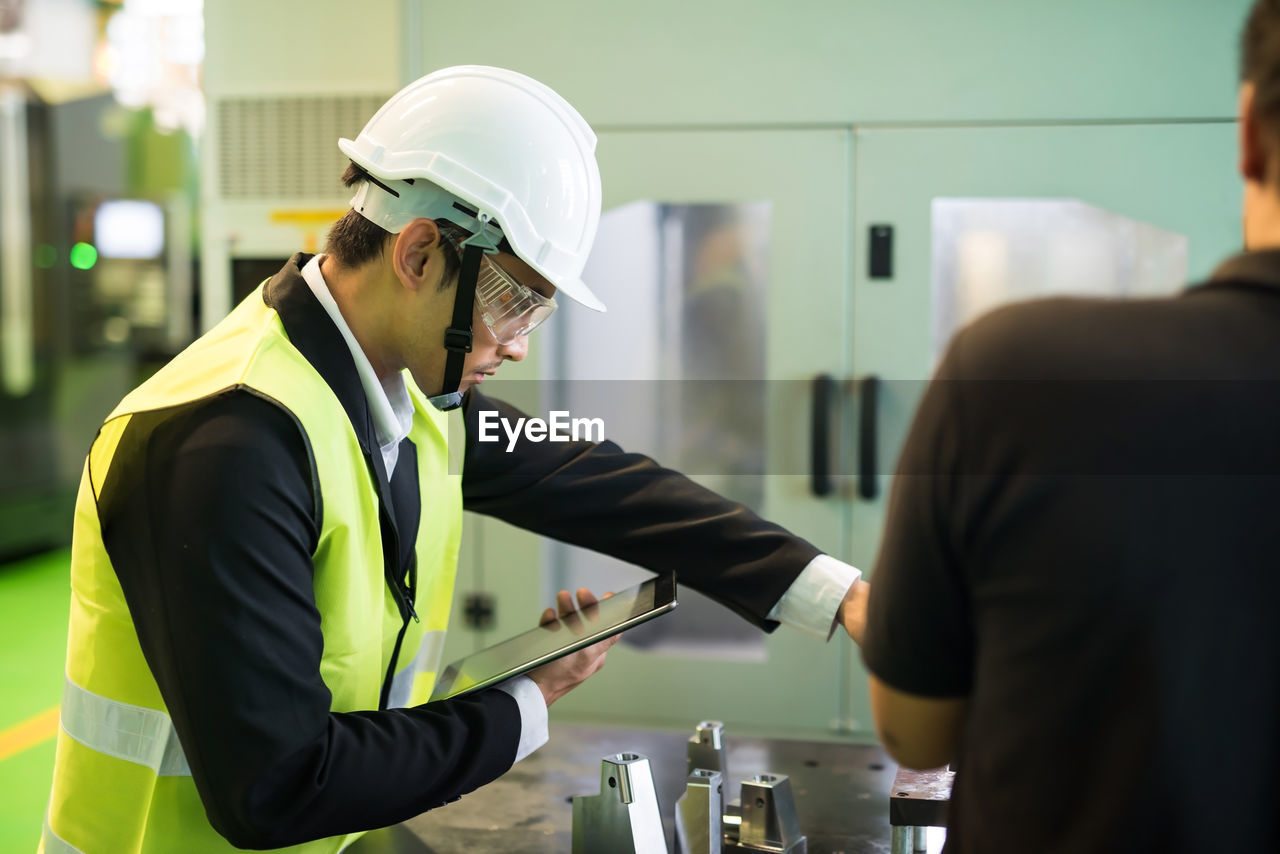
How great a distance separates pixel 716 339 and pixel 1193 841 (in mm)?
2132

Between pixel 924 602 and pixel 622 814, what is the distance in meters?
0.52

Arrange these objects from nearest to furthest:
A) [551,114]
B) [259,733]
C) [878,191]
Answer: [259,733], [551,114], [878,191]

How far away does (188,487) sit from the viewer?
3.06 ft

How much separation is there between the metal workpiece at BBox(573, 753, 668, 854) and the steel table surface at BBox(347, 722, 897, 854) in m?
0.11

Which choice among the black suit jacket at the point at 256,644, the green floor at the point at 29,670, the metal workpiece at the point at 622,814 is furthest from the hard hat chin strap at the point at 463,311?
the green floor at the point at 29,670

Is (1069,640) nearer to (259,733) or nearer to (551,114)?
(259,733)

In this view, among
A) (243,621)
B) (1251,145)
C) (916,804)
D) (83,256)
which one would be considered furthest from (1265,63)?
(83,256)

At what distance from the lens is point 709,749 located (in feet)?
4.16

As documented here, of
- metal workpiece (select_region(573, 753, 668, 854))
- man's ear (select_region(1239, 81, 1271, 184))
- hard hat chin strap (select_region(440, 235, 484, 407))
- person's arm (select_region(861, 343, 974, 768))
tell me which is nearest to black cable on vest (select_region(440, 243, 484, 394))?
hard hat chin strap (select_region(440, 235, 484, 407))

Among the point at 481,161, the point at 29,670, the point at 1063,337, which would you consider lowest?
the point at 29,670

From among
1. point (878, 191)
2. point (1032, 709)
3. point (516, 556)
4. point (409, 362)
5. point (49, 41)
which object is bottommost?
point (516, 556)

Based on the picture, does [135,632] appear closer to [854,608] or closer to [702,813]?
[702,813]

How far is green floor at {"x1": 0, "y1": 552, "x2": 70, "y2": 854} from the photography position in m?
2.85

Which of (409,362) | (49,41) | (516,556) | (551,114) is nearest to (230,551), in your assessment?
(409,362)
